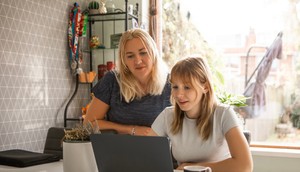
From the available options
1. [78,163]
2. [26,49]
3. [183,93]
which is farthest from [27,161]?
[26,49]

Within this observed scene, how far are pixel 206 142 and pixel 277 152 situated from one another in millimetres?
1906

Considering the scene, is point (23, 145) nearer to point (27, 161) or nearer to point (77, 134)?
point (27, 161)

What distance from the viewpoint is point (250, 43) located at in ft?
11.5

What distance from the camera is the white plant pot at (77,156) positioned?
49.9 inches

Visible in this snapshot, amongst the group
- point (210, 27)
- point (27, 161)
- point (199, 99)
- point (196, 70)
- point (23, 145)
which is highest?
point (210, 27)

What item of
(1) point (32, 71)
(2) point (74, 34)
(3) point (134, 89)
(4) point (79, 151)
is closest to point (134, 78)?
(3) point (134, 89)

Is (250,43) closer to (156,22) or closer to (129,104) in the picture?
(156,22)

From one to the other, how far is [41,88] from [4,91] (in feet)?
1.27

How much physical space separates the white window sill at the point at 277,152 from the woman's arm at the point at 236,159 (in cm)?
192

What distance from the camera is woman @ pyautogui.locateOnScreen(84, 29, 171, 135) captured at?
188cm

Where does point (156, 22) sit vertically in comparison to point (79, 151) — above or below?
above

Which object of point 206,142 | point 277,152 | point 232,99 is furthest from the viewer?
point 232,99

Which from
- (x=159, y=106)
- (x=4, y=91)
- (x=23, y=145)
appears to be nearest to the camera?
(x=159, y=106)

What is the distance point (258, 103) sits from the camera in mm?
3482
